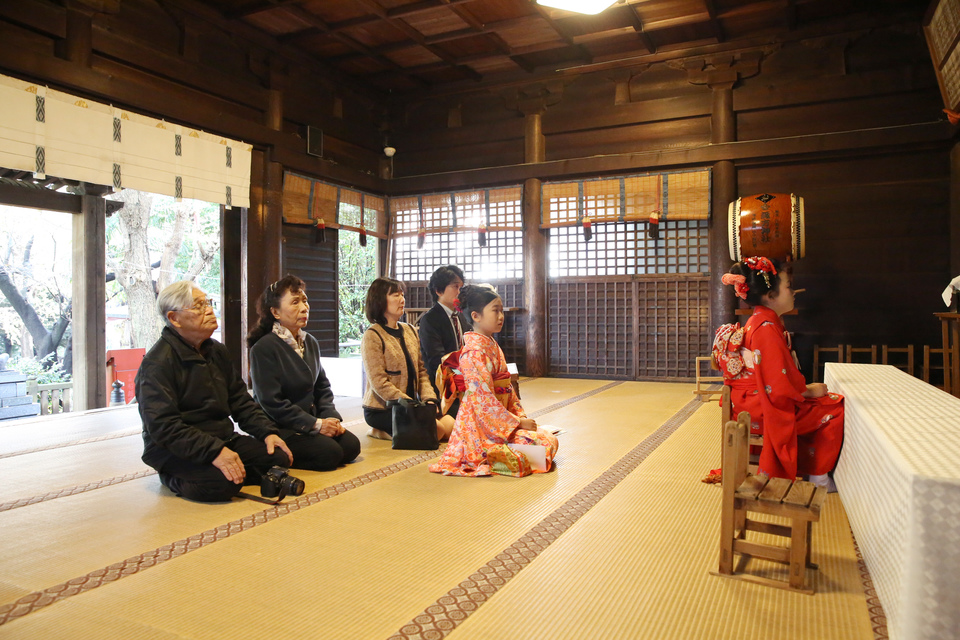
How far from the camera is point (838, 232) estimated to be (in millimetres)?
6219

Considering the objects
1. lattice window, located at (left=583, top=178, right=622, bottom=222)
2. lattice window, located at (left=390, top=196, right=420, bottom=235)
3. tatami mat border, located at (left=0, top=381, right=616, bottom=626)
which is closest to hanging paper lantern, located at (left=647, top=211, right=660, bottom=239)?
lattice window, located at (left=583, top=178, right=622, bottom=222)

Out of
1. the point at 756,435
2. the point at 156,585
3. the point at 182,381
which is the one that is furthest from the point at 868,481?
the point at 182,381

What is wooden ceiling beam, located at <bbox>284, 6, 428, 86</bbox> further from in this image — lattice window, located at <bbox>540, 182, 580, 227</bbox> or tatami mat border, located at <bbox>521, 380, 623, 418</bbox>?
tatami mat border, located at <bbox>521, 380, 623, 418</bbox>

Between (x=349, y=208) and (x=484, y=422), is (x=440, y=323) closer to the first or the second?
(x=484, y=422)

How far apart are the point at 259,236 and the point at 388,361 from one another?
3.14m

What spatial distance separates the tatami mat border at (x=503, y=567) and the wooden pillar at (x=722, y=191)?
3.77 meters

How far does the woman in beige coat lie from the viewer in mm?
3799

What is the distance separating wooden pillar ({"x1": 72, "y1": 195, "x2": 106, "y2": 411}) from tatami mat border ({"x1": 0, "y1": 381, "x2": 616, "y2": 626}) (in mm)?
3152

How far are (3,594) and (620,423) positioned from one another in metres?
3.55

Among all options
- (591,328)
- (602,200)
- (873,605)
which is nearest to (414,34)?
(602,200)

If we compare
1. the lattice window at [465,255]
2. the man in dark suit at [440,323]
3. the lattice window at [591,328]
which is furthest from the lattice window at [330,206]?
the man in dark suit at [440,323]

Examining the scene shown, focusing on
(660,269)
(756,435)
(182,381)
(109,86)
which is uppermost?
(109,86)

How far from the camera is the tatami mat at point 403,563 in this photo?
1.64 meters

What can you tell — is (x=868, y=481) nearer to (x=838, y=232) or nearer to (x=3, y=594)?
(x=3, y=594)
